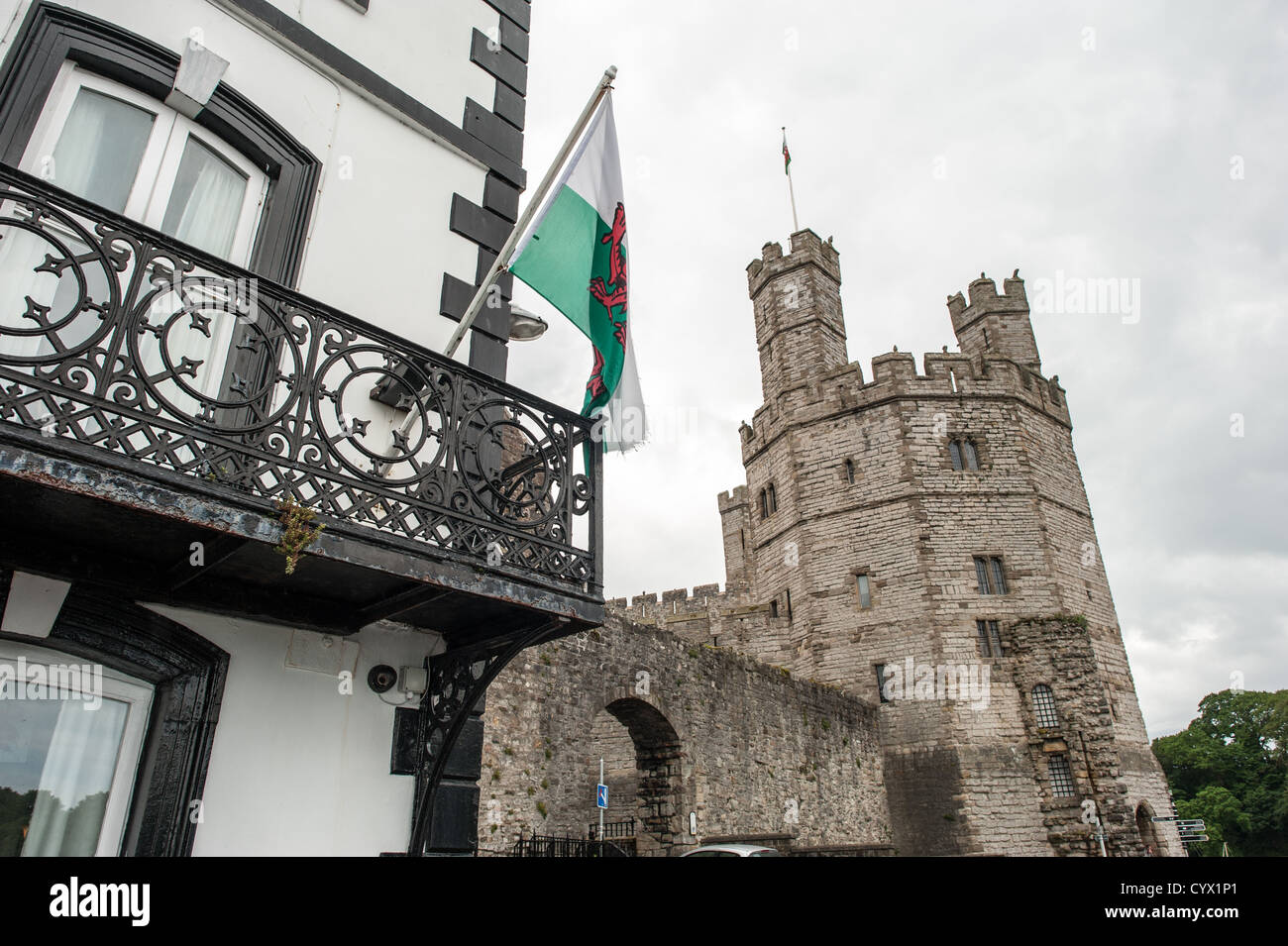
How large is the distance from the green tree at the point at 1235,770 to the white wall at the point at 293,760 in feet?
166

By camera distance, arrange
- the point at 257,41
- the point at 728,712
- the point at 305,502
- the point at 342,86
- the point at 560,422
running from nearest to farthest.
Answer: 1. the point at 305,502
2. the point at 560,422
3. the point at 257,41
4. the point at 342,86
5. the point at 728,712

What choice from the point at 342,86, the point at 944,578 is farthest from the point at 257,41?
the point at 944,578

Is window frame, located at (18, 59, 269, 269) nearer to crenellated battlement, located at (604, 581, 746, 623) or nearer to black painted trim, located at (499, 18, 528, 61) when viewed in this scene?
black painted trim, located at (499, 18, 528, 61)

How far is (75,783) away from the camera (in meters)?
3.64

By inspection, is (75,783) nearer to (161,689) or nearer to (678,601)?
(161,689)

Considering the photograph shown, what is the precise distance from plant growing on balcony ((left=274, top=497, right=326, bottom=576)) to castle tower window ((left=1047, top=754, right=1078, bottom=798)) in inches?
875

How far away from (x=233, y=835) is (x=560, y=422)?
274cm

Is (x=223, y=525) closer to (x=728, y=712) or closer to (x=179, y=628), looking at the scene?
(x=179, y=628)

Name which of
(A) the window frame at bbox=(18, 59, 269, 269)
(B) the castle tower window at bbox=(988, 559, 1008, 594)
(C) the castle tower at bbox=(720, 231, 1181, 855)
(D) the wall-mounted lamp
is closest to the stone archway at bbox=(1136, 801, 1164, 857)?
(C) the castle tower at bbox=(720, 231, 1181, 855)

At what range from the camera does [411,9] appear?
6.30 metres

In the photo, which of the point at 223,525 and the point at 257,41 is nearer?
the point at 223,525

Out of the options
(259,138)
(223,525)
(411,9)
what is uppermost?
(411,9)

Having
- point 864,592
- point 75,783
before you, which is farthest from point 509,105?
point 864,592
